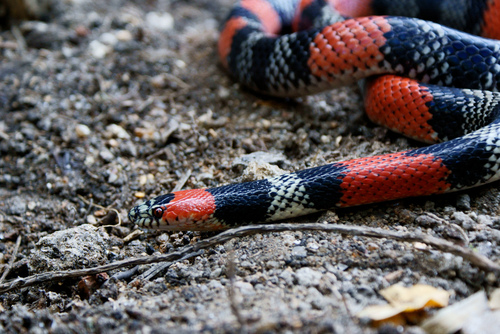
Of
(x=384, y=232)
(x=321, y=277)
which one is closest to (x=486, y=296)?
(x=384, y=232)

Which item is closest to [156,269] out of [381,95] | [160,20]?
[381,95]

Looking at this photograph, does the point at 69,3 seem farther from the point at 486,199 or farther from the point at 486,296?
the point at 486,296

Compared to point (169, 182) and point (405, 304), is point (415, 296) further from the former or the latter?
point (169, 182)

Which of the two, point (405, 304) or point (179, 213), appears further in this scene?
point (179, 213)

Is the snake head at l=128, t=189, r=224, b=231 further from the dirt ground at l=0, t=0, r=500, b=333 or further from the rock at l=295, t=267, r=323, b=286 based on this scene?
the rock at l=295, t=267, r=323, b=286

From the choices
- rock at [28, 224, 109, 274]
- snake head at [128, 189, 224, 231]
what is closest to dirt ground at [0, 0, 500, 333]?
rock at [28, 224, 109, 274]

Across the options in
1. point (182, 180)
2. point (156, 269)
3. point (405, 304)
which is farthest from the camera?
point (182, 180)

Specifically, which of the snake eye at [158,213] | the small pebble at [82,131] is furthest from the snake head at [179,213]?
the small pebble at [82,131]
